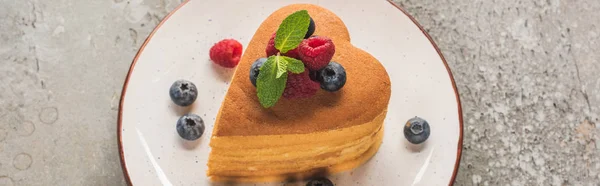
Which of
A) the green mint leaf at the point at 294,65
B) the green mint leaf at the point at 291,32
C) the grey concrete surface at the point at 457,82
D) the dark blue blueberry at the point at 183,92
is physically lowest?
the grey concrete surface at the point at 457,82

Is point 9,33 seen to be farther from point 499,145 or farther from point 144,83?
point 499,145

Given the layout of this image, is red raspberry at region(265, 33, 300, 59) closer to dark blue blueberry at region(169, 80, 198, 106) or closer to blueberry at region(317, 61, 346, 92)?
blueberry at region(317, 61, 346, 92)

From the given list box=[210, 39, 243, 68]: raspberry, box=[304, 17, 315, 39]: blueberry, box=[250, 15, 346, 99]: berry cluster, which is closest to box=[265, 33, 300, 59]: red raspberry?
box=[250, 15, 346, 99]: berry cluster

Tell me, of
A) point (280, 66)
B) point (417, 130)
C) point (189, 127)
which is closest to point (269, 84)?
point (280, 66)

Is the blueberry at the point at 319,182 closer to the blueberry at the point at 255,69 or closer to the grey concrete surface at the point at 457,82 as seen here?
the blueberry at the point at 255,69

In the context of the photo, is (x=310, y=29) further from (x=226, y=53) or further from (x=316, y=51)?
(x=226, y=53)

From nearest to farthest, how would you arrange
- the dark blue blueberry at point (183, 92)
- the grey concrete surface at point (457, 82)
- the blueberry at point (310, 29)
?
the blueberry at point (310, 29), the dark blue blueberry at point (183, 92), the grey concrete surface at point (457, 82)

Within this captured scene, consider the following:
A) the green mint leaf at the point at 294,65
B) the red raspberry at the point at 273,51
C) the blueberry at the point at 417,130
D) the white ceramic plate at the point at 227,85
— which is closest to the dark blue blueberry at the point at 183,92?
the white ceramic plate at the point at 227,85

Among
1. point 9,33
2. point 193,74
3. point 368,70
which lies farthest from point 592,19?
point 9,33
